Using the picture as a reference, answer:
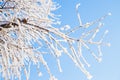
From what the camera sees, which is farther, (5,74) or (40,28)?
(5,74)

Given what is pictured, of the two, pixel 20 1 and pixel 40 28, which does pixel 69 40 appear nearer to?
pixel 40 28

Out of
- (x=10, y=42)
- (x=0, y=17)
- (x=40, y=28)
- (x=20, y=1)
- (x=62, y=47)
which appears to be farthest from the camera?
(x=0, y=17)

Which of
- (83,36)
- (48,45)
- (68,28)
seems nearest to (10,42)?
(48,45)

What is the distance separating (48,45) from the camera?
11.9 feet

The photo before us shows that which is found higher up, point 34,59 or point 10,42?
point 10,42

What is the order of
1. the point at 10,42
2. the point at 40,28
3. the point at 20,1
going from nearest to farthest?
the point at 40,28, the point at 10,42, the point at 20,1

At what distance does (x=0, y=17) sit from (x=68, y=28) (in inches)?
78.6

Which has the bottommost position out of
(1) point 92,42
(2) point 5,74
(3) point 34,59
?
(2) point 5,74

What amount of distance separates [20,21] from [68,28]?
0.68m

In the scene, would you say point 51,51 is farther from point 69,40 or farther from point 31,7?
point 31,7

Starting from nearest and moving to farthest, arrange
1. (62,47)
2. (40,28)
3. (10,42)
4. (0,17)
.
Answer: (62,47) → (40,28) → (10,42) → (0,17)


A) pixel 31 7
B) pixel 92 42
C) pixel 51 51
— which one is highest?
pixel 31 7

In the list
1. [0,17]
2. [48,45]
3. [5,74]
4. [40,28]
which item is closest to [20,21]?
[40,28]

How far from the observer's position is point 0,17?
5109 millimetres
